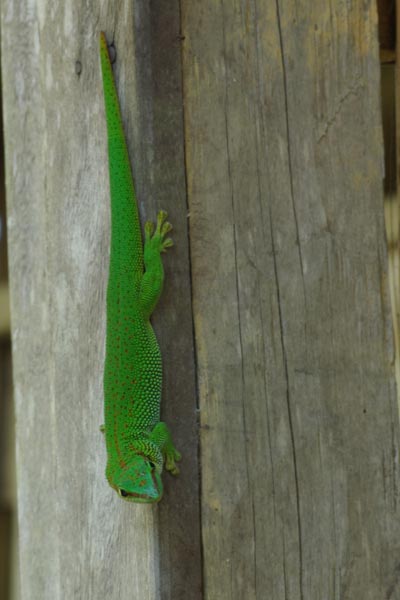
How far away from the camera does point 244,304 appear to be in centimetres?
190

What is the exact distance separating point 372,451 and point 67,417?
0.80m

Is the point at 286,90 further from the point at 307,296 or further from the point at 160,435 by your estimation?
the point at 160,435

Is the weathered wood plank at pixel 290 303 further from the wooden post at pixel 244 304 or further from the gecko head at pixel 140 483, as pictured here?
the gecko head at pixel 140 483

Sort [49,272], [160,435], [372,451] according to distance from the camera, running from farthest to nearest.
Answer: [49,272] < [372,451] < [160,435]

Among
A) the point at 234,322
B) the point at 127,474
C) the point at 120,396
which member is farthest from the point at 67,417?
the point at 234,322

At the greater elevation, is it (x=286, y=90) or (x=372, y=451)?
(x=286, y=90)

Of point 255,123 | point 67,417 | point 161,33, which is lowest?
point 67,417

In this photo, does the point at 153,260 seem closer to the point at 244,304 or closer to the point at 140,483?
the point at 244,304

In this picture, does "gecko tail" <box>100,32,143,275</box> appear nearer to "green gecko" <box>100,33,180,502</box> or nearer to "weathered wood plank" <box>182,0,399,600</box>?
"green gecko" <box>100,33,180,502</box>

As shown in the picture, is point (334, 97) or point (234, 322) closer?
point (234, 322)

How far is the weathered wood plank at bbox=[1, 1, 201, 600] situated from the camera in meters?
1.84

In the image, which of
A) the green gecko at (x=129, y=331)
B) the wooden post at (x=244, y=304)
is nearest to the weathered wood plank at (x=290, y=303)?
the wooden post at (x=244, y=304)

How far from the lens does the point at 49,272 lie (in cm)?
230

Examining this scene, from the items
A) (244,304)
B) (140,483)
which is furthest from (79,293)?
(140,483)
